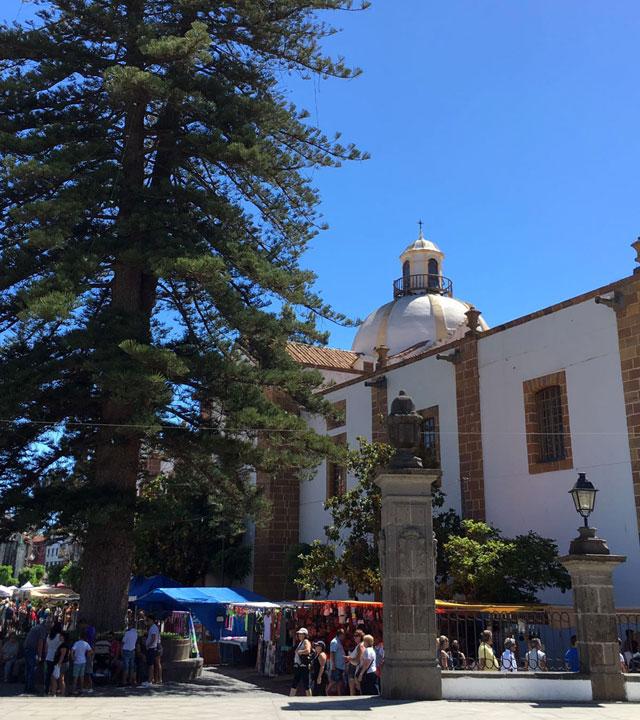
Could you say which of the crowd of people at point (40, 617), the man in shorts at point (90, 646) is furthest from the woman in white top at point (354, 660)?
the crowd of people at point (40, 617)

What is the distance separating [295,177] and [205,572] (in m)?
16.6

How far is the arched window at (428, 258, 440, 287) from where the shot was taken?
43000 millimetres

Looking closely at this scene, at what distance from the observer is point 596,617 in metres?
10.1

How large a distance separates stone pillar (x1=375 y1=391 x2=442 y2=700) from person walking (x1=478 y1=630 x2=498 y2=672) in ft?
7.21

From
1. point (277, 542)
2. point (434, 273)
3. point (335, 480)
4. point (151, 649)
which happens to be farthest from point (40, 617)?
point (434, 273)

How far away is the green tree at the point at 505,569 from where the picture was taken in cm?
1598

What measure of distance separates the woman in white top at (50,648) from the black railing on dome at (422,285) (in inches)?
1264

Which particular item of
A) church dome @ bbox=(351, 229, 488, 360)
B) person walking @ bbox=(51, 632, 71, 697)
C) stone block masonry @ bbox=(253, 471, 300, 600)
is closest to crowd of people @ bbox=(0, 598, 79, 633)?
stone block masonry @ bbox=(253, 471, 300, 600)

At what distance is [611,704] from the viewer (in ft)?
31.8

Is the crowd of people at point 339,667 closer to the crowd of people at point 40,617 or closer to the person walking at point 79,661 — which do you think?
the person walking at point 79,661

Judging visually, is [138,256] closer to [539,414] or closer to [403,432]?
[403,432]

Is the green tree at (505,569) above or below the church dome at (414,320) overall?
below

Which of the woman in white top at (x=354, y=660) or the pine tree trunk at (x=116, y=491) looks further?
the pine tree trunk at (x=116, y=491)

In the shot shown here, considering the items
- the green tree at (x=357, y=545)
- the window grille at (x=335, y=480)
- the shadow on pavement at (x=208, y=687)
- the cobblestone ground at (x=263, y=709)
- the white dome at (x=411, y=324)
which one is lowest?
the shadow on pavement at (x=208, y=687)
